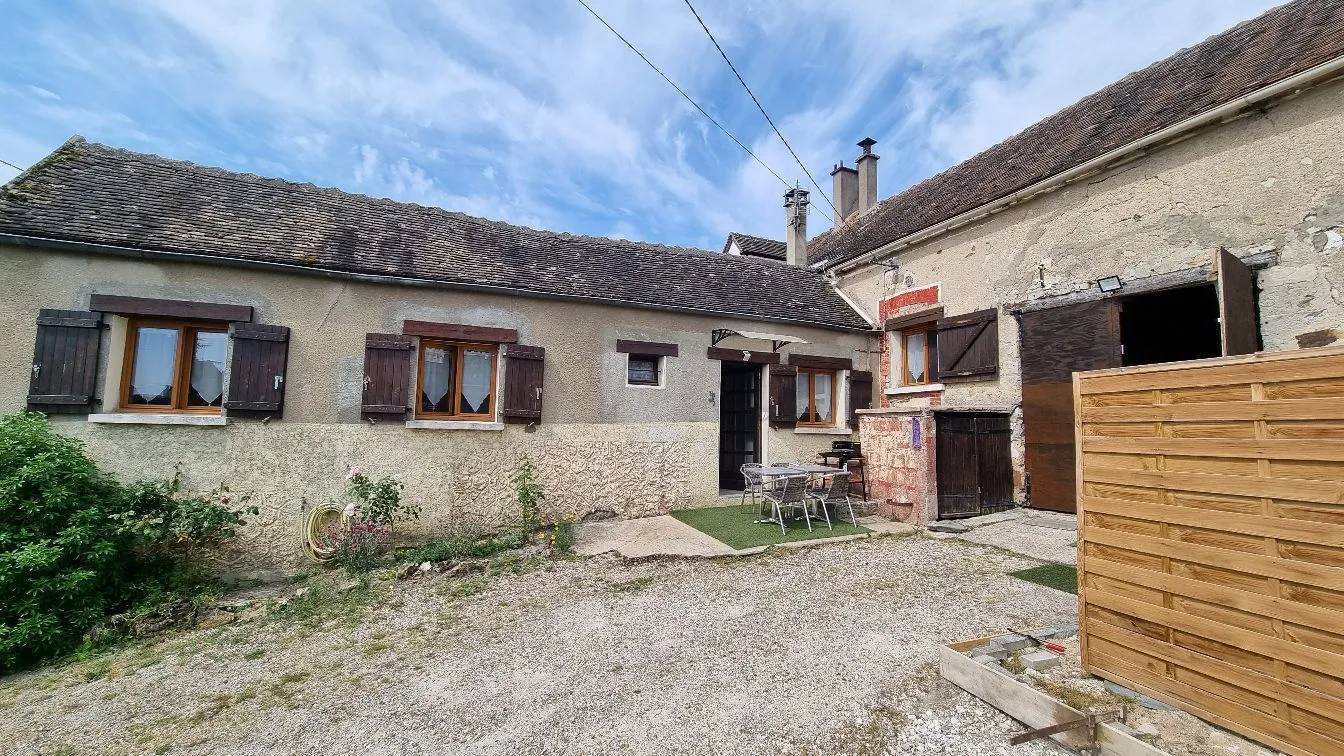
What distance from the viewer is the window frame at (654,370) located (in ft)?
27.6

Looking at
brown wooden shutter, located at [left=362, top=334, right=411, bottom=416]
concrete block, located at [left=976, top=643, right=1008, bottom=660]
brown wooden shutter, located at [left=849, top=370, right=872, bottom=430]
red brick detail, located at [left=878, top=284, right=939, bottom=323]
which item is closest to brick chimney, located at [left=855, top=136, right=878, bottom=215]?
red brick detail, located at [left=878, top=284, right=939, bottom=323]

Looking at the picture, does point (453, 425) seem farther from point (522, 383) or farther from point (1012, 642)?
point (1012, 642)

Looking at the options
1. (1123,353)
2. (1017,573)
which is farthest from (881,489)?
(1123,353)

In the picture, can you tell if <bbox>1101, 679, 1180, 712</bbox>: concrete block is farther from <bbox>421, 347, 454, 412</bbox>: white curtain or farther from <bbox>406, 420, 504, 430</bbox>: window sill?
<bbox>421, 347, 454, 412</bbox>: white curtain

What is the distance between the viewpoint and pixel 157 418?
5969mm

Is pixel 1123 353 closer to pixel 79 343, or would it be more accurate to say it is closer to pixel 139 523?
pixel 139 523

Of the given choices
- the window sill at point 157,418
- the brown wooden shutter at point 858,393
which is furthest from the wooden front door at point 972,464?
the window sill at point 157,418

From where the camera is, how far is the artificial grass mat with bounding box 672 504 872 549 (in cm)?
680

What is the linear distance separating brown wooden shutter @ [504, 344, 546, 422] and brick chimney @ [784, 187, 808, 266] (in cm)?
831

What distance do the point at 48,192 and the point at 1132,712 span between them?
11152mm

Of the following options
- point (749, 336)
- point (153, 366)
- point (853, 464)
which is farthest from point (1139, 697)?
point (153, 366)

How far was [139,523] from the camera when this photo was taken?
509cm

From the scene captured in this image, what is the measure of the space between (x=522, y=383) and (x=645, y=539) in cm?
277

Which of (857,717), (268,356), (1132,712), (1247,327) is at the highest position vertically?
(1247,327)
